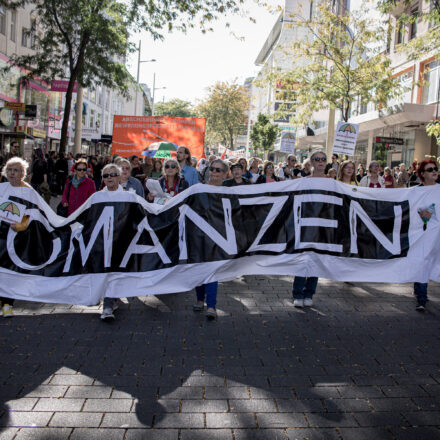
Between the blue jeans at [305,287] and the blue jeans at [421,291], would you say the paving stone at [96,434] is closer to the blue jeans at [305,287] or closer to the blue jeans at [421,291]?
the blue jeans at [305,287]

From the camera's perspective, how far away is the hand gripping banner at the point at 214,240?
6180 millimetres

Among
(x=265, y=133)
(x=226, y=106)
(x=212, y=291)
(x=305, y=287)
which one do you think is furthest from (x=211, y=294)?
(x=226, y=106)

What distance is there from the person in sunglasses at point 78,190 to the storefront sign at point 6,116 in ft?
62.1

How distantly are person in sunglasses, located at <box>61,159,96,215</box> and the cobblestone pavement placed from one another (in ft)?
5.85

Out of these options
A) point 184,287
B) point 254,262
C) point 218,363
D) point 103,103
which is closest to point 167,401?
point 218,363

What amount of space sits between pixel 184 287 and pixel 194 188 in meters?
1.23

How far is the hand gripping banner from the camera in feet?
20.3

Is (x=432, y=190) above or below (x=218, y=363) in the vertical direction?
Result: above

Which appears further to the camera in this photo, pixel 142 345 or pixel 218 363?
pixel 142 345

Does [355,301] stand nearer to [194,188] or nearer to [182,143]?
[194,188]

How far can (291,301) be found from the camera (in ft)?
23.2

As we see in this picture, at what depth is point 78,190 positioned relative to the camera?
7.96 meters

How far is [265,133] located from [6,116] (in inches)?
1605

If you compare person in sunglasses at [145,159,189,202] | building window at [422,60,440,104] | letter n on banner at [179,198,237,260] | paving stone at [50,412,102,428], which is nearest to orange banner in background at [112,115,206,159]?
person in sunglasses at [145,159,189,202]
